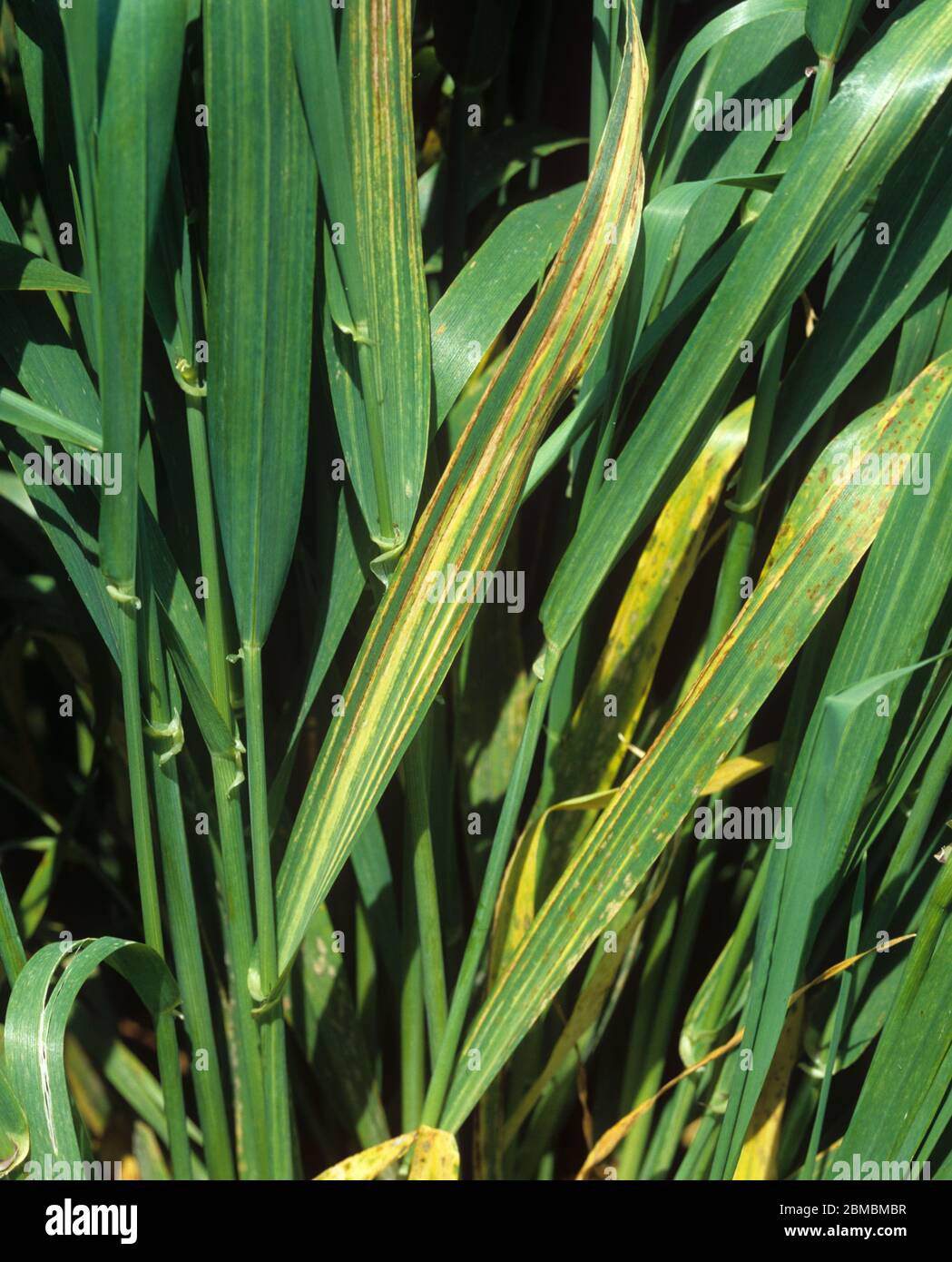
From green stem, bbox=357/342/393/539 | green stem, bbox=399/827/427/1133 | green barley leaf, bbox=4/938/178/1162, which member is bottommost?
green stem, bbox=399/827/427/1133

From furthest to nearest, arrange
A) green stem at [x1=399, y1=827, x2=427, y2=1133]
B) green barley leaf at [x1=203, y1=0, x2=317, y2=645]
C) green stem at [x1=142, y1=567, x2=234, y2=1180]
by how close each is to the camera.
A: green stem at [x1=399, y1=827, x2=427, y2=1133] < green stem at [x1=142, y1=567, x2=234, y2=1180] < green barley leaf at [x1=203, y1=0, x2=317, y2=645]

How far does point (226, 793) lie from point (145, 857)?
5 cm

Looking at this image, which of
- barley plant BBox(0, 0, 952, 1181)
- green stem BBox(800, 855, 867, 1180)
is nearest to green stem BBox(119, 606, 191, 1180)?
barley plant BBox(0, 0, 952, 1181)

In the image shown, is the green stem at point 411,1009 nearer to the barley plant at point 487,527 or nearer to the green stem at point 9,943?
the barley plant at point 487,527

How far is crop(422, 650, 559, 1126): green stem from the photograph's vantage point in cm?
56

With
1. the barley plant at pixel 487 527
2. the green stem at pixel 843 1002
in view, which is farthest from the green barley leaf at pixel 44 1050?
the green stem at pixel 843 1002

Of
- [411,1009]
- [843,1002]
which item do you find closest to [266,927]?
[411,1009]

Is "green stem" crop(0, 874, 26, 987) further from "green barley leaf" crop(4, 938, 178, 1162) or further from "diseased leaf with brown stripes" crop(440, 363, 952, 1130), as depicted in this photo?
"diseased leaf with brown stripes" crop(440, 363, 952, 1130)

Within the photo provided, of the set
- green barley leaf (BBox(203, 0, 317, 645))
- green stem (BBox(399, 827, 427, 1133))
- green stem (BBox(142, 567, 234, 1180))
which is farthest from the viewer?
green stem (BBox(399, 827, 427, 1133))

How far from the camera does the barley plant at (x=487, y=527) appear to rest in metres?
0.48

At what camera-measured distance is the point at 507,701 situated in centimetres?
74

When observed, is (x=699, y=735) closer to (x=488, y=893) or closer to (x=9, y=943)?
(x=488, y=893)

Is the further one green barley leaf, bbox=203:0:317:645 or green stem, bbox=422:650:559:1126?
green stem, bbox=422:650:559:1126

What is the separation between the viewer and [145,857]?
547 mm
